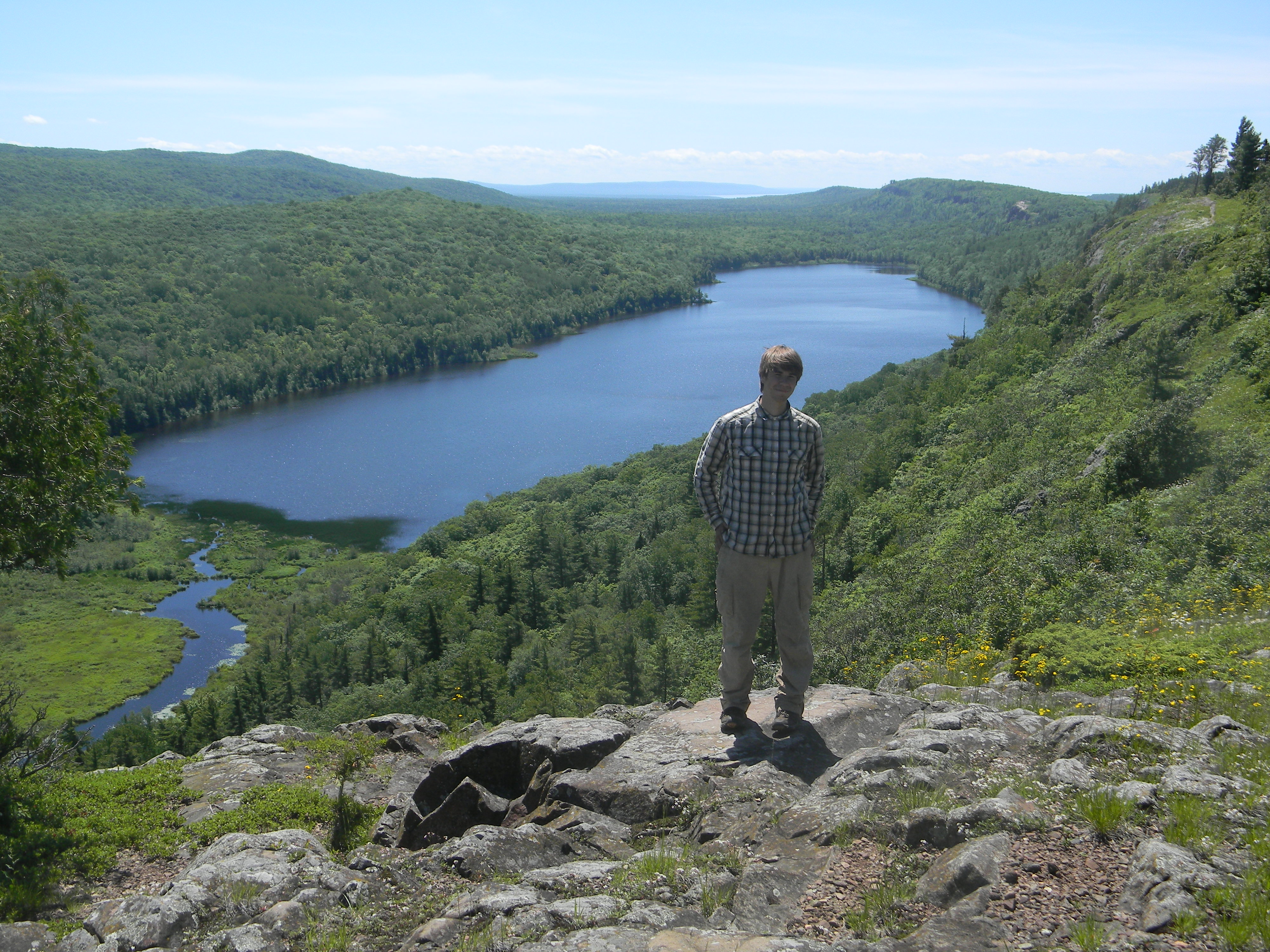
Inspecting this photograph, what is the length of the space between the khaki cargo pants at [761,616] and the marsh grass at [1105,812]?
1895mm

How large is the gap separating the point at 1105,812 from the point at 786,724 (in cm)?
228

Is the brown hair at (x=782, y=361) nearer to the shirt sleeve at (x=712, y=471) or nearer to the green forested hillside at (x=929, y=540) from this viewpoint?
the shirt sleeve at (x=712, y=471)

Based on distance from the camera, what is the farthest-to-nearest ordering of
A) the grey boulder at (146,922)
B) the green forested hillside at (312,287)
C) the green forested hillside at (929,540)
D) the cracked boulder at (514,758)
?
the green forested hillside at (312,287) < the green forested hillside at (929,540) < the cracked boulder at (514,758) < the grey boulder at (146,922)

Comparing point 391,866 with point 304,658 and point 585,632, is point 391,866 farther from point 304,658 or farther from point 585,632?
point 304,658

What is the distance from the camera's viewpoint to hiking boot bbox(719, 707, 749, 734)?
5.89 metres

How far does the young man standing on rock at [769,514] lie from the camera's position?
5.30 meters

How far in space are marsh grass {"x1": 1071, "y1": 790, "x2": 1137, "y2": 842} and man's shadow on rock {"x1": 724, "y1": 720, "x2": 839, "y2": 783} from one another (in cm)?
161

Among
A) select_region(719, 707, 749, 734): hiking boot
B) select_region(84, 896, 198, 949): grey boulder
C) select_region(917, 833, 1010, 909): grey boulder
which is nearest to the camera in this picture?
select_region(917, 833, 1010, 909): grey boulder

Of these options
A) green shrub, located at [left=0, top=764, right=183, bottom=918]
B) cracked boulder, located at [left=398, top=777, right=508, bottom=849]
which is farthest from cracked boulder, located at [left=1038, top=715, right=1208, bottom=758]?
green shrub, located at [left=0, top=764, right=183, bottom=918]

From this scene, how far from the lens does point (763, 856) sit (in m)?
4.27

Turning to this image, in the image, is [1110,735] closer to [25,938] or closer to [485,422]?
[25,938]

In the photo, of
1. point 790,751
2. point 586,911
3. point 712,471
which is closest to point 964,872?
point 586,911

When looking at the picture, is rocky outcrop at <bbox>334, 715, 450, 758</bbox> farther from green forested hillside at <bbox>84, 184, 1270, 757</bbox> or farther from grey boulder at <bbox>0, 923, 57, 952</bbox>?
green forested hillside at <bbox>84, 184, 1270, 757</bbox>

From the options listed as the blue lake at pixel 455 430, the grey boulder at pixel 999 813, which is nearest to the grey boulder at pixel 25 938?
the grey boulder at pixel 999 813
